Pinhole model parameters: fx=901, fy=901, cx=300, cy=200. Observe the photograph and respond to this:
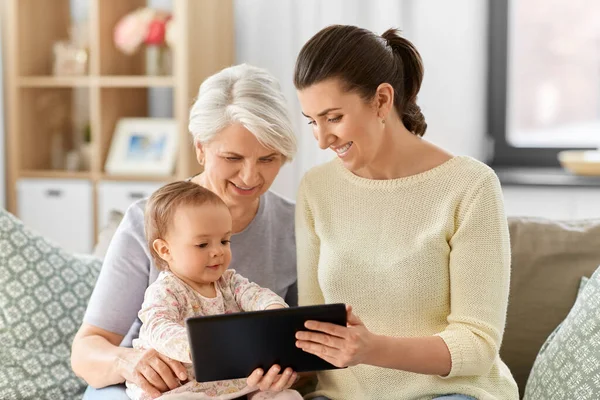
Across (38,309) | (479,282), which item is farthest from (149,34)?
(479,282)

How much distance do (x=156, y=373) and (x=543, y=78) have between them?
2955 mm

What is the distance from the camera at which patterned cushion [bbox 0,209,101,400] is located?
89.0 inches

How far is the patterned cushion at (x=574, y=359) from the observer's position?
1.93 meters

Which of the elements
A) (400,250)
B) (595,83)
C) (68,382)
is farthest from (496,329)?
(595,83)

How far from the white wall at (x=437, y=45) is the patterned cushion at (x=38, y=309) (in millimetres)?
1937

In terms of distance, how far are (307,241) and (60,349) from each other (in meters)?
0.76

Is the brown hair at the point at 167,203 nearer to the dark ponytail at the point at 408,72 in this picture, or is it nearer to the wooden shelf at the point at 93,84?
the dark ponytail at the point at 408,72

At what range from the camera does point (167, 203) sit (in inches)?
70.9

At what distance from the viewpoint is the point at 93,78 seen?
4.16 meters

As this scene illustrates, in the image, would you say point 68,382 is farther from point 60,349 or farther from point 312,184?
point 312,184

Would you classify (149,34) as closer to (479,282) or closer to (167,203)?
(167,203)

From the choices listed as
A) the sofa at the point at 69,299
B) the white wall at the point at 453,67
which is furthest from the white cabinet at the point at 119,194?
the sofa at the point at 69,299

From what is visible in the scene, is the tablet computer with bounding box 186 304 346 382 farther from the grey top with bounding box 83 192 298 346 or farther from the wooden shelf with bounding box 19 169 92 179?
the wooden shelf with bounding box 19 169 92 179

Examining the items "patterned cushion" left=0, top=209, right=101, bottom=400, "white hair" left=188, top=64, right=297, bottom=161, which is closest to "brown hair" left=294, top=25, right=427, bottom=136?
"white hair" left=188, top=64, right=297, bottom=161
